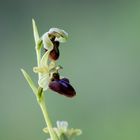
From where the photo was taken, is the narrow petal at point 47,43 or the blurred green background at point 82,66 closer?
the narrow petal at point 47,43

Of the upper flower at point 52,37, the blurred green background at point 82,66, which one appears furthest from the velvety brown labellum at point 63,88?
the blurred green background at point 82,66

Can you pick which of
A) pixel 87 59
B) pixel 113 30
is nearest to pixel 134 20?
pixel 113 30

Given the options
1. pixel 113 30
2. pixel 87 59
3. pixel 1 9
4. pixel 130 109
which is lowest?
pixel 130 109

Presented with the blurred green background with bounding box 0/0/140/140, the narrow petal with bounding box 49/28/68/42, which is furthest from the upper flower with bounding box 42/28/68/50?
the blurred green background with bounding box 0/0/140/140

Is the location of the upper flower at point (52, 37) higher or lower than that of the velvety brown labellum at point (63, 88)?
higher

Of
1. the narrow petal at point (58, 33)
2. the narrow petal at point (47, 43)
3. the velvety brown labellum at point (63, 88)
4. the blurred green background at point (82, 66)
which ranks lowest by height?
the velvety brown labellum at point (63, 88)

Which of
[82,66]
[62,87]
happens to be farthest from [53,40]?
[82,66]

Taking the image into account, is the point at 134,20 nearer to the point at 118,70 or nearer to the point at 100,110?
the point at 118,70

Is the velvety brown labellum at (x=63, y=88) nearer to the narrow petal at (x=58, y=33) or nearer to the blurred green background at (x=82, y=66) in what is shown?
the narrow petal at (x=58, y=33)

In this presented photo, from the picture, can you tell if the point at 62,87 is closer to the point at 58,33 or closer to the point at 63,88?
the point at 63,88
